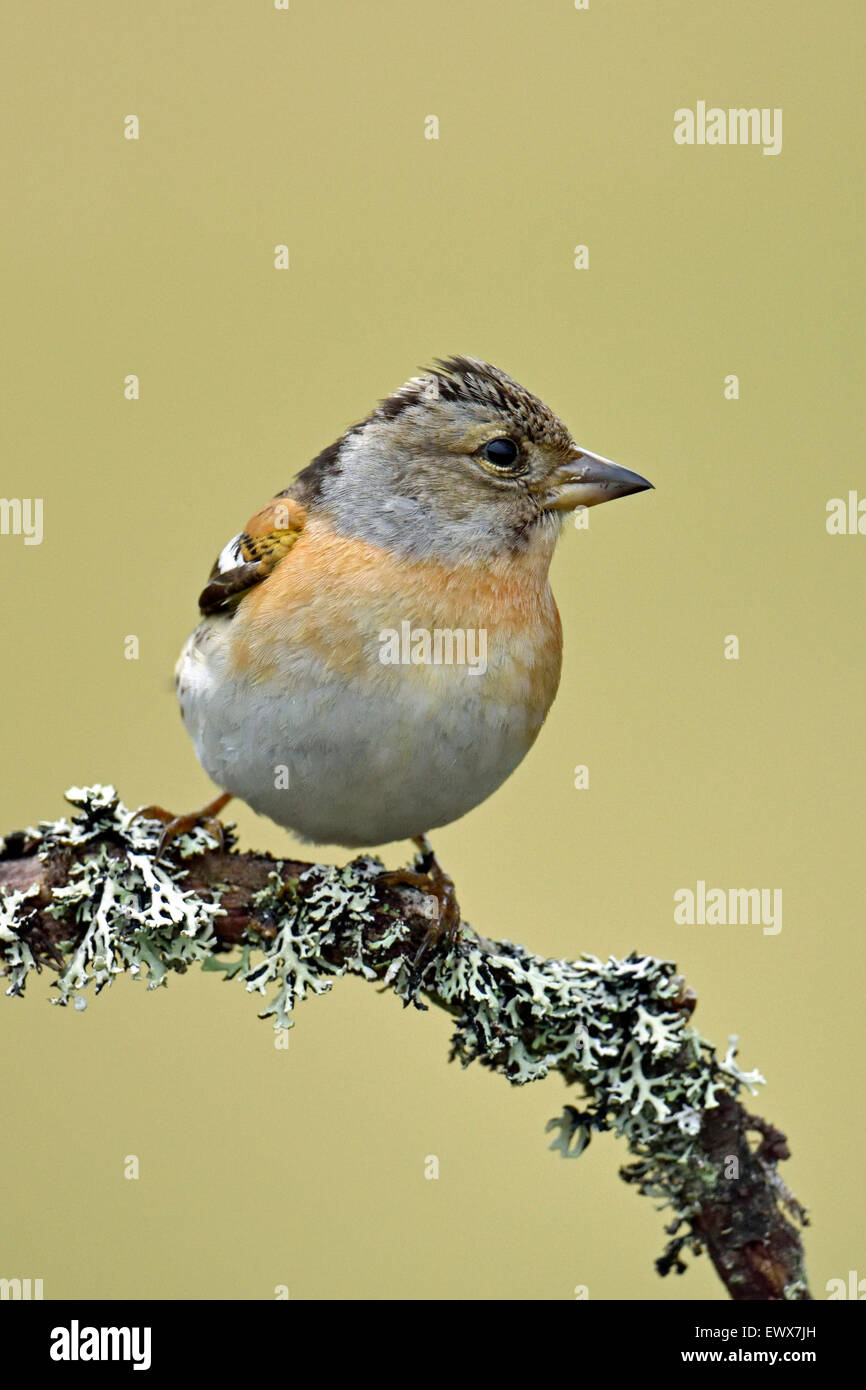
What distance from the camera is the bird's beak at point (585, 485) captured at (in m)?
3.38

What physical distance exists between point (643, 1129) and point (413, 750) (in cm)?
96

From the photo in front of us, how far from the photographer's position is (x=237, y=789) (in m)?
3.28

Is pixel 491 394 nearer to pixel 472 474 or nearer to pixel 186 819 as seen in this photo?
pixel 472 474

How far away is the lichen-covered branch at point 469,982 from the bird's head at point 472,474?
2.94 feet

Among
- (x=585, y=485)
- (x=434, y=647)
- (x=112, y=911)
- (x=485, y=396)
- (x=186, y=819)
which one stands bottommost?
(x=112, y=911)

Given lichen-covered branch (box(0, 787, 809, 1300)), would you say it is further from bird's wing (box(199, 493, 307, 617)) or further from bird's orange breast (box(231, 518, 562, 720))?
bird's wing (box(199, 493, 307, 617))

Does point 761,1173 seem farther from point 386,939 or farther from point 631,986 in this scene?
point 386,939

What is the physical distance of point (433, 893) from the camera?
3.05 metres

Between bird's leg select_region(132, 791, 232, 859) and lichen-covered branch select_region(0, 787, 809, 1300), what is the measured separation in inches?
2.6

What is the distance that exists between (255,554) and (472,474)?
23.6 inches

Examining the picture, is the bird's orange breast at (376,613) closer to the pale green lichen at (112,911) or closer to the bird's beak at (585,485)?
the bird's beak at (585,485)

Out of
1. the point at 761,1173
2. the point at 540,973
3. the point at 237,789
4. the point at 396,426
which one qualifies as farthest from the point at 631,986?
the point at 396,426

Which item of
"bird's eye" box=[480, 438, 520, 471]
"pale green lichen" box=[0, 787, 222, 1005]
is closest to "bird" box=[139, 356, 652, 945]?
"bird's eye" box=[480, 438, 520, 471]

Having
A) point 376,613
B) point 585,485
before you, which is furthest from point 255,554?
point 585,485
